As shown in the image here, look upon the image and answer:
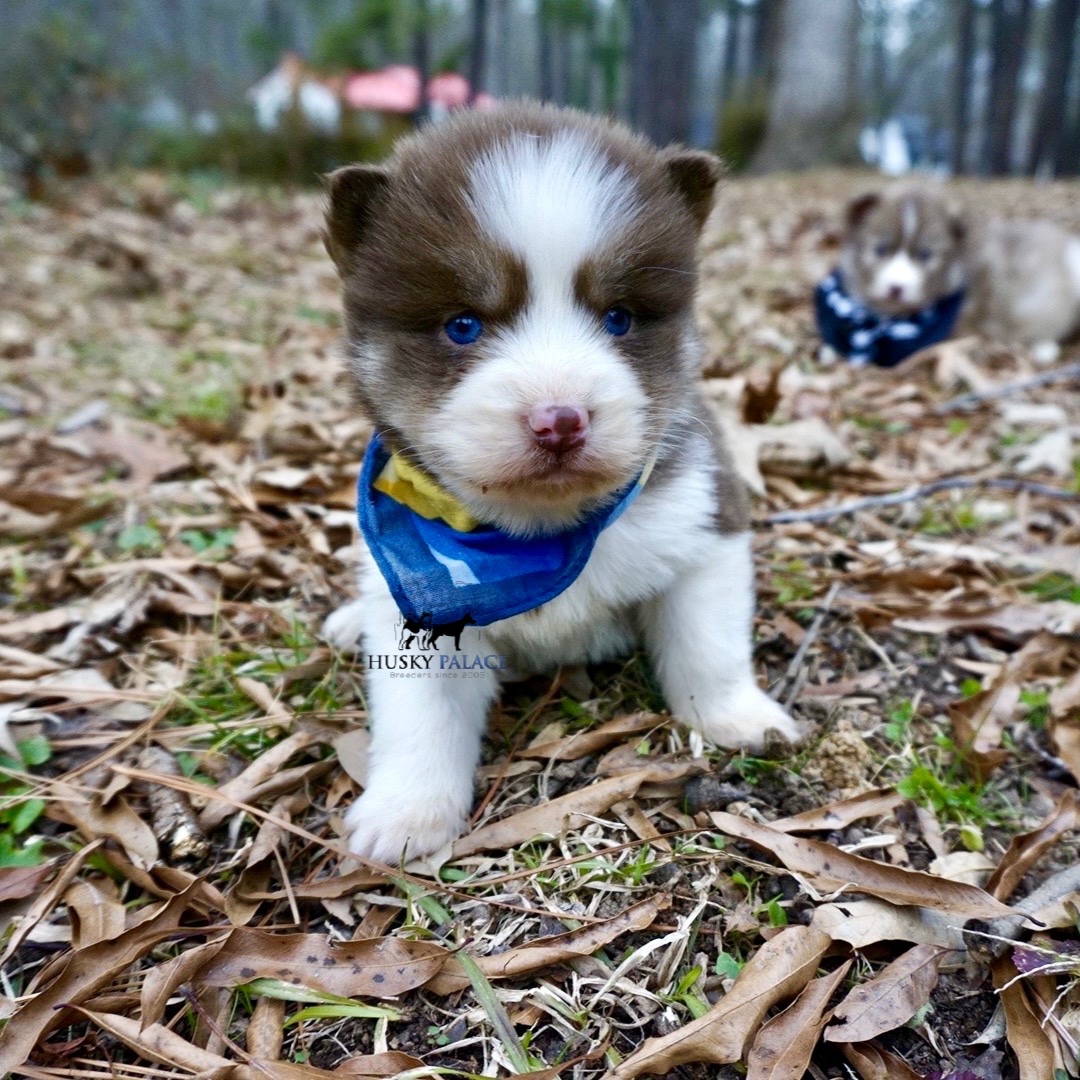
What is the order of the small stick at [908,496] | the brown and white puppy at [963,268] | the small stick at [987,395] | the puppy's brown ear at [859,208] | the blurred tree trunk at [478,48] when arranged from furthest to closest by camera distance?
the blurred tree trunk at [478,48] → the puppy's brown ear at [859,208] → the brown and white puppy at [963,268] → the small stick at [987,395] → the small stick at [908,496]

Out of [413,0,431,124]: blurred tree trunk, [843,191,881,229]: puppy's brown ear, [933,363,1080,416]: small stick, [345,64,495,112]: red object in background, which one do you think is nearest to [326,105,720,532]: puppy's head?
[933,363,1080,416]: small stick

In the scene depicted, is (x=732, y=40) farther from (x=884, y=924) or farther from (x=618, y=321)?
(x=884, y=924)

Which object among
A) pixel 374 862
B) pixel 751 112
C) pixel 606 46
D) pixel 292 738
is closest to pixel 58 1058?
pixel 374 862

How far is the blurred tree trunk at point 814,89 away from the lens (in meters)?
16.8

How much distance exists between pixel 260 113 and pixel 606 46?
12298mm

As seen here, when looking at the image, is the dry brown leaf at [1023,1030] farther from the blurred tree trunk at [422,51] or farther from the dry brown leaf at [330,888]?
the blurred tree trunk at [422,51]

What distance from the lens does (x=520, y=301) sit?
Answer: 7.11ft

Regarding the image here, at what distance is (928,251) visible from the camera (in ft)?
25.6

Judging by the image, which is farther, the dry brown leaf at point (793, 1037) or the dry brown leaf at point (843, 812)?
the dry brown leaf at point (843, 812)

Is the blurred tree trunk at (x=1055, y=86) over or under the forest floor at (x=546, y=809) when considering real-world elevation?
over

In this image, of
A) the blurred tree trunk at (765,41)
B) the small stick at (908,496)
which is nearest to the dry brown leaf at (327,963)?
the small stick at (908,496)

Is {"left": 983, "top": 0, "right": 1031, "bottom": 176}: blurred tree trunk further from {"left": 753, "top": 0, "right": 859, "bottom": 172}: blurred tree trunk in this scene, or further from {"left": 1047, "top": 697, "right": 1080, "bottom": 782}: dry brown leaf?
{"left": 1047, "top": 697, "right": 1080, "bottom": 782}: dry brown leaf

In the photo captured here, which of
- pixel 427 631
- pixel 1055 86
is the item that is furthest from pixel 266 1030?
pixel 1055 86

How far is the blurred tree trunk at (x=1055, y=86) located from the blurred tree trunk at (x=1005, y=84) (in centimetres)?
56
